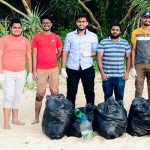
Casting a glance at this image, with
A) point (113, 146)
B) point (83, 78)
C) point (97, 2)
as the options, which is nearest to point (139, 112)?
point (113, 146)

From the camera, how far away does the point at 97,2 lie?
13328 millimetres

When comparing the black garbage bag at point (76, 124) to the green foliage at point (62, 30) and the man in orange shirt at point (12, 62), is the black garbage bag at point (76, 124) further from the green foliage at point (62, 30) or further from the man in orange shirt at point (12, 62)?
the green foliage at point (62, 30)

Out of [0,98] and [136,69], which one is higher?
[136,69]

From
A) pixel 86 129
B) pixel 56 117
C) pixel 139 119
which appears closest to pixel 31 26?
pixel 56 117

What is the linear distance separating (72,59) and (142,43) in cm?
106

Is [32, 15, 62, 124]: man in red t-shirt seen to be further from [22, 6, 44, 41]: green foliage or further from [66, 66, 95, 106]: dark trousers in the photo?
[22, 6, 44, 41]: green foliage

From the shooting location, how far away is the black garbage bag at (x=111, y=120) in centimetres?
517

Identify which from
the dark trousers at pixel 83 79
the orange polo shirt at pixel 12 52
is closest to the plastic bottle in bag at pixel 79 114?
the dark trousers at pixel 83 79

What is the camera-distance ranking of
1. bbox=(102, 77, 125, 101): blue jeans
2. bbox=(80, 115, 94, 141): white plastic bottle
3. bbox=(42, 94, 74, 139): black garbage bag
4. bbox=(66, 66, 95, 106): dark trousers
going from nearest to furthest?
bbox=(80, 115, 94, 141): white plastic bottle
bbox=(42, 94, 74, 139): black garbage bag
bbox=(102, 77, 125, 101): blue jeans
bbox=(66, 66, 95, 106): dark trousers

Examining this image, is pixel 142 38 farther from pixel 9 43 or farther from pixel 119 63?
pixel 9 43

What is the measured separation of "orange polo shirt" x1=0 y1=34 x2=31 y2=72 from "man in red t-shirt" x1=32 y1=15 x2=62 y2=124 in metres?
0.22

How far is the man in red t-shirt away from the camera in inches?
225

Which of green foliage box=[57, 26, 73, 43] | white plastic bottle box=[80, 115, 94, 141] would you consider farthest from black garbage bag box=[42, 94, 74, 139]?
green foliage box=[57, 26, 73, 43]

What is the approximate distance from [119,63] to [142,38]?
53 centimetres
